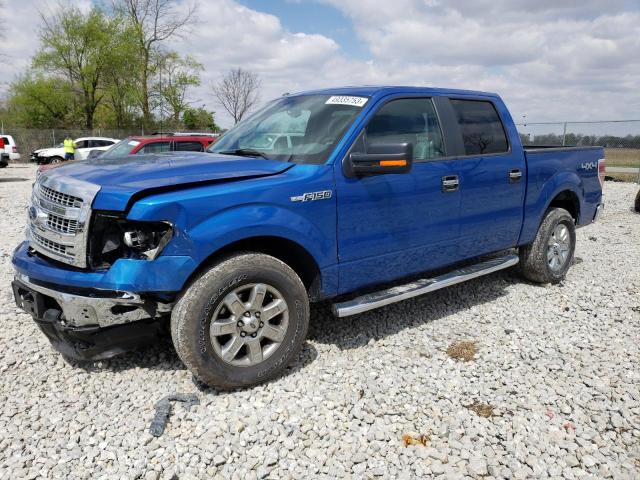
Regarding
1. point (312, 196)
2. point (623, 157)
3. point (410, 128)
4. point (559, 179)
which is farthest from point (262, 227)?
point (623, 157)

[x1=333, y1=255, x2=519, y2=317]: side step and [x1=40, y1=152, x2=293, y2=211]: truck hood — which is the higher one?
[x1=40, y1=152, x2=293, y2=211]: truck hood

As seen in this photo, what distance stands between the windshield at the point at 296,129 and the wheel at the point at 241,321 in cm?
89

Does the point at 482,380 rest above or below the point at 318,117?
below

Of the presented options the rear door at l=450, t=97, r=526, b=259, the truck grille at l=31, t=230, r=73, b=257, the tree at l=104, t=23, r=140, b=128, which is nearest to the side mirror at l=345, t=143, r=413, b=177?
the rear door at l=450, t=97, r=526, b=259

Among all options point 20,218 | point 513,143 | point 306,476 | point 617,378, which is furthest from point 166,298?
point 20,218

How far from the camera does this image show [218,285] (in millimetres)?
2914

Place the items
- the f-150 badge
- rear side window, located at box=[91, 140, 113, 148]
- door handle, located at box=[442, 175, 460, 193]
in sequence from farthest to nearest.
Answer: rear side window, located at box=[91, 140, 113, 148] < door handle, located at box=[442, 175, 460, 193] < the f-150 badge

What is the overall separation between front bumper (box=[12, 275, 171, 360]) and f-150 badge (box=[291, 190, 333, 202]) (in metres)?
1.03

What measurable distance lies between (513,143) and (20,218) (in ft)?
28.2

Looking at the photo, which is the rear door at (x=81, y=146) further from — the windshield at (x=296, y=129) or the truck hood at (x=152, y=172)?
the truck hood at (x=152, y=172)

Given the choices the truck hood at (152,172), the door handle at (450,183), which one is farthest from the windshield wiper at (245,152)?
the door handle at (450,183)

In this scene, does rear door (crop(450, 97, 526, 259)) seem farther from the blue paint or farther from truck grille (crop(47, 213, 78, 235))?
truck grille (crop(47, 213, 78, 235))

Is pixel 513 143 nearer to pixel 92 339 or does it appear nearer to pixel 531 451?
pixel 531 451

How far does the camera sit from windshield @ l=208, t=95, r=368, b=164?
11.6ft
